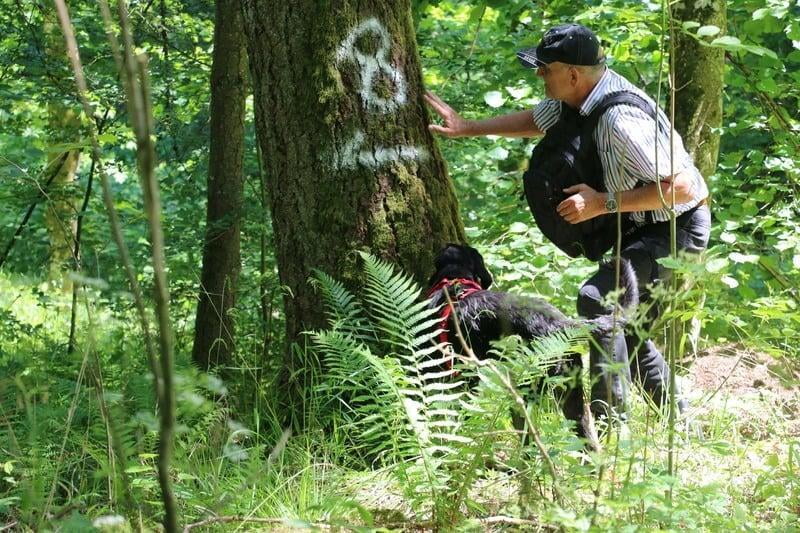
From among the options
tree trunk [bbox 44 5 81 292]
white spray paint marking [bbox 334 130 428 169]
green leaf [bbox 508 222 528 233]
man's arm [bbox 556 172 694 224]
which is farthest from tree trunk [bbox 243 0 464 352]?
green leaf [bbox 508 222 528 233]

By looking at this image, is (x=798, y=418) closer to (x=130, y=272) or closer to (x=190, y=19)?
(x=130, y=272)

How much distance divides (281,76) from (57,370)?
6.63ft

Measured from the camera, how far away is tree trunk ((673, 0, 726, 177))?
5078mm

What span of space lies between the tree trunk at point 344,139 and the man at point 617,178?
0.27 m

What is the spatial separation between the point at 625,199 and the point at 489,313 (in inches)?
33.2

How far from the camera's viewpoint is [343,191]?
373cm

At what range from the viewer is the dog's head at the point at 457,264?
3.60 metres

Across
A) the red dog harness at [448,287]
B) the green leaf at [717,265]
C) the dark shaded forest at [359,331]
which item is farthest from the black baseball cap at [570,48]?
the green leaf at [717,265]

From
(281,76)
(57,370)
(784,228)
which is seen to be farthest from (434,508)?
(784,228)

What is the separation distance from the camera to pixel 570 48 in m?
3.92

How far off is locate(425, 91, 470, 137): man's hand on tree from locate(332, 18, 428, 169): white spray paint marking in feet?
0.70

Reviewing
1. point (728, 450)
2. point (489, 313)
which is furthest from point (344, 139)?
point (728, 450)

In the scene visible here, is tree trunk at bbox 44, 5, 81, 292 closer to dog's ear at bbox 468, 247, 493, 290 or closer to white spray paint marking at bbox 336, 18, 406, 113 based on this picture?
white spray paint marking at bbox 336, 18, 406, 113

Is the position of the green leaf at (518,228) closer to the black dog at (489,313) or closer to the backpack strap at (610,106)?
the backpack strap at (610,106)
